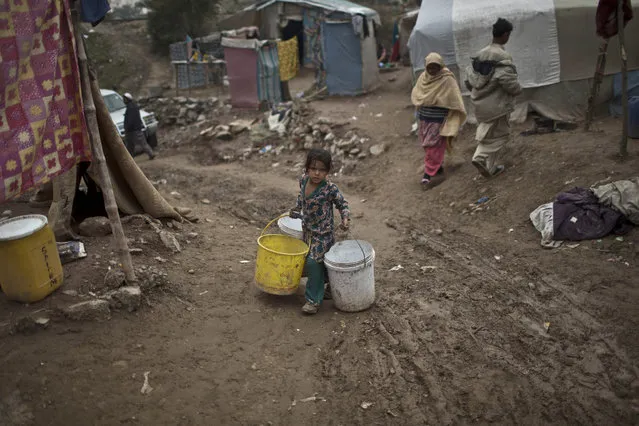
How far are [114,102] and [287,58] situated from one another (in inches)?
202

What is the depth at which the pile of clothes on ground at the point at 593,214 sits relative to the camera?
193 inches

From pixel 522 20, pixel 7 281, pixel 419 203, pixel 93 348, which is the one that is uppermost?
pixel 522 20

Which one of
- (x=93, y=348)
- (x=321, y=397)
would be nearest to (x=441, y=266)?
(x=321, y=397)

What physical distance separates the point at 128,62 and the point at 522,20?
15.5 metres

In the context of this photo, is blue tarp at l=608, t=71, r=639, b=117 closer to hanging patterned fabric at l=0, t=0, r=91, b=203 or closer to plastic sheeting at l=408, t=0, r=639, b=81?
plastic sheeting at l=408, t=0, r=639, b=81

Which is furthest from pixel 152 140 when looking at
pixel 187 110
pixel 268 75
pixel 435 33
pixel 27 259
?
pixel 27 259

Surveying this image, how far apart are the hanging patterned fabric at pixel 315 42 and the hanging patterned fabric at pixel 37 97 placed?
11489 mm

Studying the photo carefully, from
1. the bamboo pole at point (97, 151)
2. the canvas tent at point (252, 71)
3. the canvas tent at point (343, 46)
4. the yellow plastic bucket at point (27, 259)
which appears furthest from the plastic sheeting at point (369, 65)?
the yellow plastic bucket at point (27, 259)

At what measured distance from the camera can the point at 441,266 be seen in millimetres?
5078

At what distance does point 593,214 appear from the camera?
197 inches

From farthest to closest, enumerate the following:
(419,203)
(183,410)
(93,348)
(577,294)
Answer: (419,203) → (577,294) → (93,348) → (183,410)

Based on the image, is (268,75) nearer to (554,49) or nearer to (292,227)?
(554,49)

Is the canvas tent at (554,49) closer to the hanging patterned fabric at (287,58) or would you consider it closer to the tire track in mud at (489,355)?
the tire track in mud at (489,355)

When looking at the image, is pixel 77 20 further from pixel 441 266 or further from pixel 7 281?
pixel 441 266
